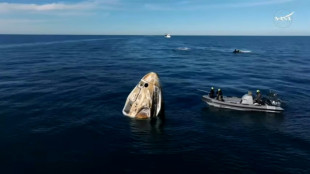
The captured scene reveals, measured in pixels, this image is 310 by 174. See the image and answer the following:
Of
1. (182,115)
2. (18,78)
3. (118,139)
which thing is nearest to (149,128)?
(118,139)

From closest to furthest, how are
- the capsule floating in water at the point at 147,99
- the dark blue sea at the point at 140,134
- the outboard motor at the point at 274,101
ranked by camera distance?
the dark blue sea at the point at 140,134, the capsule floating in water at the point at 147,99, the outboard motor at the point at 274,101

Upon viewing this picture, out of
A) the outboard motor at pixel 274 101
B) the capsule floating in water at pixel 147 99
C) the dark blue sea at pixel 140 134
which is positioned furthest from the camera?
the outboard motor at pixel 274 101

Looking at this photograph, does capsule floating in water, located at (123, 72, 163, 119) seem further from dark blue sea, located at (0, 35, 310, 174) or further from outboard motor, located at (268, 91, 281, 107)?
outboard motor, located at (268, 91, 281, 107)

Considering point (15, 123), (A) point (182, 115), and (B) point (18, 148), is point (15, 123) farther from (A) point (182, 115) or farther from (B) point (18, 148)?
(A) point (182, 115)

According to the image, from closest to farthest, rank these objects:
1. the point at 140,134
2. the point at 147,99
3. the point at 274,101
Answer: the point at 140,134, the point at 147,99, the point at 274,101

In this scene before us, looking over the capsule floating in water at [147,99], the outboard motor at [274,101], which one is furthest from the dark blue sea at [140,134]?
the outboard motor at [274,101]

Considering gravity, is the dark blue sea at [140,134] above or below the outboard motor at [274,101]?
below

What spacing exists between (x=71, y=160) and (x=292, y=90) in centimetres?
5301

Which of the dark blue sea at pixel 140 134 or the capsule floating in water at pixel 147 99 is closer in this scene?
the dark blue sea at pixel 140 134

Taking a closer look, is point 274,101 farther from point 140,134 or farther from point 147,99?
point 140,134

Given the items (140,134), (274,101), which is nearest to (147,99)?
(140,134)

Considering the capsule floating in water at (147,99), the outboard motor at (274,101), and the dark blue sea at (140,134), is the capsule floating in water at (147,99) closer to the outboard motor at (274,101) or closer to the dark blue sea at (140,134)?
the dark blue sea at (140,134)

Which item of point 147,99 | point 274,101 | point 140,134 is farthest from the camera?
point 274,101

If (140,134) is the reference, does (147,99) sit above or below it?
above
